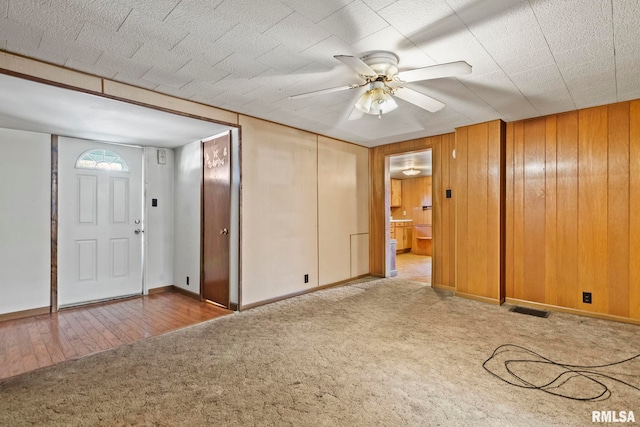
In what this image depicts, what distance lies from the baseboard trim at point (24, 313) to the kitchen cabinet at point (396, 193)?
8195mm

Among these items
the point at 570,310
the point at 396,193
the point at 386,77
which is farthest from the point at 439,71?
the point at 396,193

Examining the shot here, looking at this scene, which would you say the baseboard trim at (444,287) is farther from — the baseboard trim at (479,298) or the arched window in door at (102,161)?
the arched window in door at (102,161)

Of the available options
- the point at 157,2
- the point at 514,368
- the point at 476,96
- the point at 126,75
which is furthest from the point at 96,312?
the point at 476,96

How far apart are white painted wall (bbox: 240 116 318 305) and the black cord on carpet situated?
2609 mm

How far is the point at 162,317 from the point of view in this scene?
3.61 meters

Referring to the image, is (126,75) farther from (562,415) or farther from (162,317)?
(562,415)

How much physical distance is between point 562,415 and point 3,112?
533 centimetres

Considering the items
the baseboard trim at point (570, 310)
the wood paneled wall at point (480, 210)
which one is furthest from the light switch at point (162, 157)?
the baseboard trim at point (570, 310)

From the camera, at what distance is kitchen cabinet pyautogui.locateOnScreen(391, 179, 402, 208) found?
372 inches

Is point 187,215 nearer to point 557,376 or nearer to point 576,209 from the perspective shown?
point 557,376

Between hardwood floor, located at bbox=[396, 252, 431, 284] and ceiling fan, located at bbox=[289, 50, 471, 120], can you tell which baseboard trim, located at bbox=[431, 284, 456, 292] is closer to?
hardwood floor, located at bbox=[396, 252, 431, 284]

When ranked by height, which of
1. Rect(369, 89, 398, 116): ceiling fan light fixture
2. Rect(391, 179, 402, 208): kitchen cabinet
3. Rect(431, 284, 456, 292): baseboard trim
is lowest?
Rect(431, 284, 456, 292): baseboard trim

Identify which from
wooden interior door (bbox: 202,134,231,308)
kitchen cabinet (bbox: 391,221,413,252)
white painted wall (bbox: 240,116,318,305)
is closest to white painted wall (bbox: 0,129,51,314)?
wooden interior door (bbox: 202,134,231,308)

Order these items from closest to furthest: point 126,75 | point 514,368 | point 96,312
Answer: point 514,368 < point 126,75 < point 96,312
